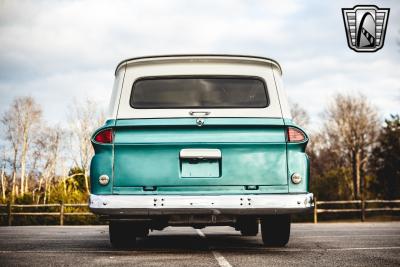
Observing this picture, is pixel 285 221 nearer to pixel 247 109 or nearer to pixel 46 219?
pixel 247 109

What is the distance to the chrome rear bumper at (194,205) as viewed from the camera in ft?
15.1

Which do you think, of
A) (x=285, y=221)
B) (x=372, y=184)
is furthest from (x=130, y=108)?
(x=372, y=184)

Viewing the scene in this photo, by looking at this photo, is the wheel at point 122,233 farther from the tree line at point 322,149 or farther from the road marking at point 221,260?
the tree line at point 322,149

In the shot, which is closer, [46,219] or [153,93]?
[153,93]

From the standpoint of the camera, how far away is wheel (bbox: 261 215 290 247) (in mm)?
5703

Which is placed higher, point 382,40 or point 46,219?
point 382,40

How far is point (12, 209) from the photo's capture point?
2336 cm

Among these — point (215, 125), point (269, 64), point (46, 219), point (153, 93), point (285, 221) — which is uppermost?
point (269, 64)

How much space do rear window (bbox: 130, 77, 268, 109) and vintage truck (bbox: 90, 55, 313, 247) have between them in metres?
0.01

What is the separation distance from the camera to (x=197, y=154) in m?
4.75

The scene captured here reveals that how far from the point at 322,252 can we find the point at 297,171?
112 cm

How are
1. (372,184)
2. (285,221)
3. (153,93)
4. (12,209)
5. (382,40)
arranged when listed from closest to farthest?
(153,93) → (285,221) → (382,40) → (12,209) → (372,184)

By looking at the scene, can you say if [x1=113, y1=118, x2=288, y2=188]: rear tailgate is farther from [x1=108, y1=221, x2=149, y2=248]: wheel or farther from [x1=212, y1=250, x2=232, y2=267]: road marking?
[x1=108, y1=221, x2=149, y2=248]: wheel

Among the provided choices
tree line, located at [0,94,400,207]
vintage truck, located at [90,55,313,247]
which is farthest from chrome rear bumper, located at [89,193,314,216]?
tree line, located at [0,94,400,207]
